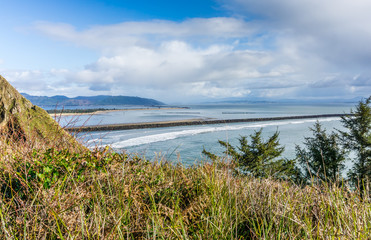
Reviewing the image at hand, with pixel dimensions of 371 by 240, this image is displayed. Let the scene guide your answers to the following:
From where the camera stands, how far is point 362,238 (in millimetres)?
2277

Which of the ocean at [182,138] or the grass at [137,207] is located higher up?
the grass at [137,207]

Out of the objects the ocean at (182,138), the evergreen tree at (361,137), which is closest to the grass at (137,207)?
the ocean at (182,138)

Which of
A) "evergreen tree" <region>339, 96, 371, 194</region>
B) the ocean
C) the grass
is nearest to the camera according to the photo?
the grass

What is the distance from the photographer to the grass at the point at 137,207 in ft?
7.55

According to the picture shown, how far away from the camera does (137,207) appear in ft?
9.13

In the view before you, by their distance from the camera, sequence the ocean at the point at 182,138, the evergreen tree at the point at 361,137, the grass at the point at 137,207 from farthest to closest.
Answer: the evergreen tree at the point at 361,137 < the ocean at the point at 182,138 < the grass at the point at 137,207

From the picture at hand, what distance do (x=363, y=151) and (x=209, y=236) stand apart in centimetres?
2897

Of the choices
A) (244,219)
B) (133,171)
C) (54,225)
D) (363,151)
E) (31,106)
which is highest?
(31,106)

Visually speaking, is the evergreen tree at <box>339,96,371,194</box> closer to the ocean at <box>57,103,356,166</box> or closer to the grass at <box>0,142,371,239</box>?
the ocean at <box>57,103,356,166</box>

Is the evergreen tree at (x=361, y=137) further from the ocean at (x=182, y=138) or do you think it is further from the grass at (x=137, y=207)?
the grass at (x=137, y=207)

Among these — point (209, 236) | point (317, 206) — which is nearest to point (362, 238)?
point (317, 206)

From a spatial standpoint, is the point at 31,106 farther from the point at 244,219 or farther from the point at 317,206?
the point at 317,206

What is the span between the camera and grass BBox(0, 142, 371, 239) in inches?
90.7

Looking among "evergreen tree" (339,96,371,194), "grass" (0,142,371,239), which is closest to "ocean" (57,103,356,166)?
"grass" (0,142,371,239)
